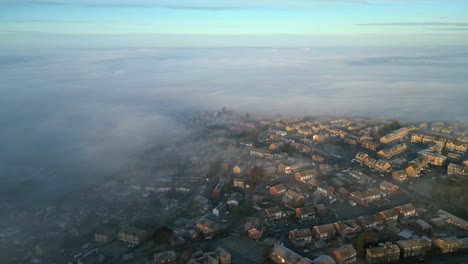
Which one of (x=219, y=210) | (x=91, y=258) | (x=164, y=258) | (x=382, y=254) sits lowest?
(x=91, y=258)

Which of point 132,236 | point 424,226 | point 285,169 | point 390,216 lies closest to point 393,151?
point 285,169

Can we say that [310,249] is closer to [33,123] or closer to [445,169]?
[445,169]

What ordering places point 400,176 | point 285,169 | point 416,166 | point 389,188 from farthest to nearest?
point 285,169 → point 416,166 → point 400,176 → point 389,188

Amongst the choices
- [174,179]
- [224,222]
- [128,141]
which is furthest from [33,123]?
[224,222]

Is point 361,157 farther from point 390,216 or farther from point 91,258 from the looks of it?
point 91,258

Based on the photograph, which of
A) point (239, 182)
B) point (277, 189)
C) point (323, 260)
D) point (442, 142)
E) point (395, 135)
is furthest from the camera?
point (395, 135)

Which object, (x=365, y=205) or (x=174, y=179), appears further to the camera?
(x=174, y=179)

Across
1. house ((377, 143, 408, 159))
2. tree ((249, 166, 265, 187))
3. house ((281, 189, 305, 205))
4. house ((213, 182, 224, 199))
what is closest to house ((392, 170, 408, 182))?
house ((377, 143, 408, 159))
